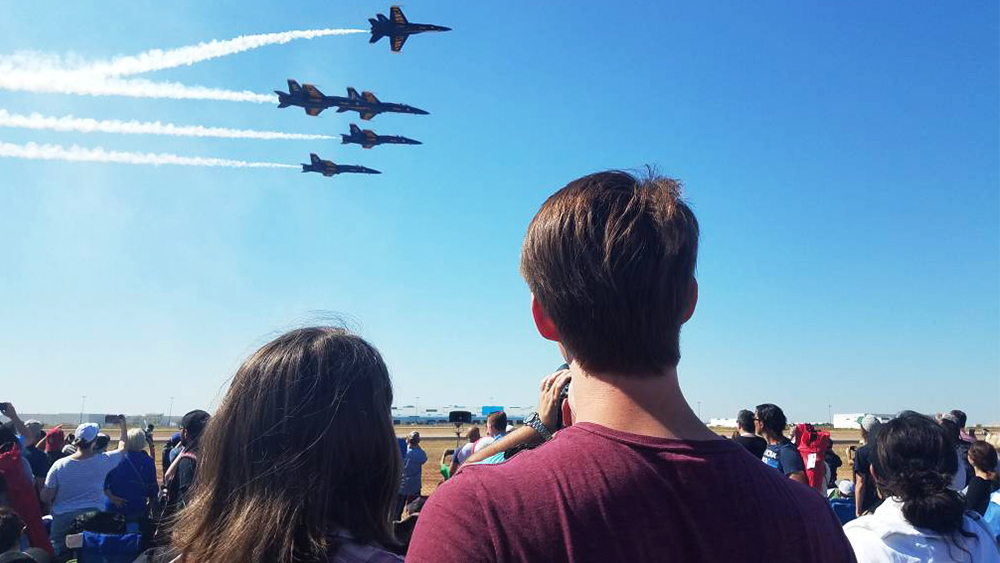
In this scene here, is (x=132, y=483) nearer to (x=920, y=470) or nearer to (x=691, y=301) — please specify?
(x=920, y=470)

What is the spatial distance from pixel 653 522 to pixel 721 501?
184 mm

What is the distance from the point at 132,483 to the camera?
7539mm

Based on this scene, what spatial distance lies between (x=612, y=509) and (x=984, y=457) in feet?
20.5

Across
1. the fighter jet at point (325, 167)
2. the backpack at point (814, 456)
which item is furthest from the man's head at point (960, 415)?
the fighter jet at point (325, 167)

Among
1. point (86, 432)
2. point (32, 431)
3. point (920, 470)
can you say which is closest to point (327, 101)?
point (32, 431)

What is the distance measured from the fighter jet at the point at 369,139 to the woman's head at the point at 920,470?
3919 cm

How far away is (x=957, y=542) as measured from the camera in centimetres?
329

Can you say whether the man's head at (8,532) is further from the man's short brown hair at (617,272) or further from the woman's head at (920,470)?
the woman's head at (920,470)

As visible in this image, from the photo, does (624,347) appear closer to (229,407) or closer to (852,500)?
(229,407)

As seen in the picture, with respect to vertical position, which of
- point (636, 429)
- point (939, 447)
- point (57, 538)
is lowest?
point (57, 538)

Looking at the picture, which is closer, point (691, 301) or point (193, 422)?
point (691, 301)

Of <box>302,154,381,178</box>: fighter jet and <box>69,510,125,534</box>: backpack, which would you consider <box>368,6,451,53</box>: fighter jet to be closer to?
<box>302,154,381,178</box>: fighter jet

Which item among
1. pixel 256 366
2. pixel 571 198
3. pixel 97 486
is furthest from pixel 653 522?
pixel 97 486

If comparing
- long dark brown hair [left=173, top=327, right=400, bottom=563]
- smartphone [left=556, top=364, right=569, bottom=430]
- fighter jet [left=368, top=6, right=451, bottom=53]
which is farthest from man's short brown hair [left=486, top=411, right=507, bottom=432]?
fighter jet [left=368, top=6, right=451, bottom=53]
